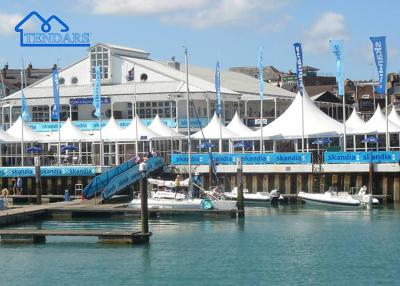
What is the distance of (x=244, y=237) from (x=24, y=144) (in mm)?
38188

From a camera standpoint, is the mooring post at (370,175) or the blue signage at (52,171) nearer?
the mooring post at (370,175)

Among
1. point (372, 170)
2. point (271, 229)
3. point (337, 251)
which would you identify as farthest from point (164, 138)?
point (337, 251)

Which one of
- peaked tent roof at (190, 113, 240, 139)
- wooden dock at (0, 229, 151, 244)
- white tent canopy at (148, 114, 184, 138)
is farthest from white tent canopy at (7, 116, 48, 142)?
wooden dock at (0, 229, 151, 244)

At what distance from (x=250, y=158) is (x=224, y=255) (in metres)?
29.5

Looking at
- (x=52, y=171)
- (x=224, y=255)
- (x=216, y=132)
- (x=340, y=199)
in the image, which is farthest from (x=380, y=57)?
(x=224, y=255)

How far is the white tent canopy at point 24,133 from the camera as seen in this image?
280 feet

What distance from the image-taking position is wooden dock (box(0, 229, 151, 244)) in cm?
4841

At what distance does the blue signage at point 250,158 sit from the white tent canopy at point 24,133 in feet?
46.1

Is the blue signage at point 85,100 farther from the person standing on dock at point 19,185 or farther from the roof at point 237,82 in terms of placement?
the person standing on dock at point 19,185

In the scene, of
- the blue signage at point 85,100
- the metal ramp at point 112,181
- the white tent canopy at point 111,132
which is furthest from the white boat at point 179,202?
the blue signage at point 85,100

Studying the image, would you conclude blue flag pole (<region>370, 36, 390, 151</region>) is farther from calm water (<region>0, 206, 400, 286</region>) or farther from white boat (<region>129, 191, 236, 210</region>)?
white boat (<region>129, 191, 236, 210</region>)

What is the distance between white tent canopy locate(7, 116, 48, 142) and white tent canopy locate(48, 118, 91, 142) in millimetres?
1081

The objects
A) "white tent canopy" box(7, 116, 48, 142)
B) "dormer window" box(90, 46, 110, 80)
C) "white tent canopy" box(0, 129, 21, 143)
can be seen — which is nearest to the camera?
"white tent canopy" box(0, 129, 21, 143)

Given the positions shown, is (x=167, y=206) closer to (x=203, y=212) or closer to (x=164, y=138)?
(x=203, y=212)
